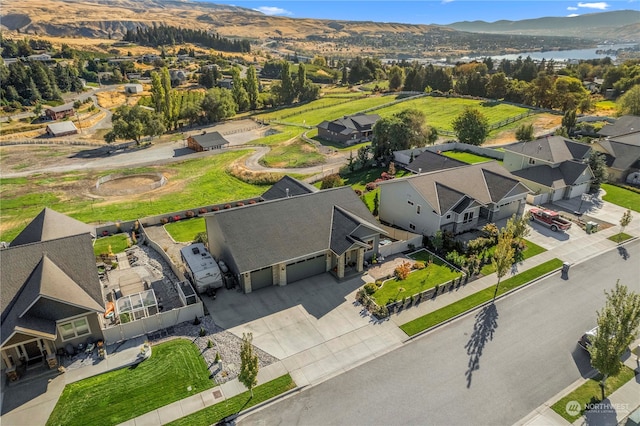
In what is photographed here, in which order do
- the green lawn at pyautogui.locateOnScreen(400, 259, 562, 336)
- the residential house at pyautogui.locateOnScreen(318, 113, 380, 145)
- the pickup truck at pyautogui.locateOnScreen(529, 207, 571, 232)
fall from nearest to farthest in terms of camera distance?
1. the green lawn at pyautogui.locateOnScreen(400, 259, 562, 336)
2. the pickup truck at pyautogui.locateOnScreen(529, 207, 571, 232)
3. the residential house at pyautogui.locateOnScreen(318, 113, 380, 145)

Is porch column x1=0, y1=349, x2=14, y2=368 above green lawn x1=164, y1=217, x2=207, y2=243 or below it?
above

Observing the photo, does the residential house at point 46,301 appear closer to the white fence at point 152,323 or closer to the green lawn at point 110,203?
the white fence at point 152,323

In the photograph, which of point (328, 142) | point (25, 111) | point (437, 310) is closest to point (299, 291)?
point (437, 310)

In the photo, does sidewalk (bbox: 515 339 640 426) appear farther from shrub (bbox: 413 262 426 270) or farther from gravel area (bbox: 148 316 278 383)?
gravel area (bbox: 148 316 278 383)

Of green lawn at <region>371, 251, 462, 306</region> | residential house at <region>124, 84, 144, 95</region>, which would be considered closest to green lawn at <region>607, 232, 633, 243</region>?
green lawn at <region>371, 251, 462, 306</region>

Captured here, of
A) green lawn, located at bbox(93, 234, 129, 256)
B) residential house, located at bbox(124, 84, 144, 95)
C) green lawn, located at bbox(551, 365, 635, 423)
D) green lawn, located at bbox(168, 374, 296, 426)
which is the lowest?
residential house, located at bbox(124, 84, 144, 95)

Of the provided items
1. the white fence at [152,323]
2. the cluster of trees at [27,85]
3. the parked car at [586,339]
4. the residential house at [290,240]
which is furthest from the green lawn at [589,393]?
the cluster of trees at [27,85]
